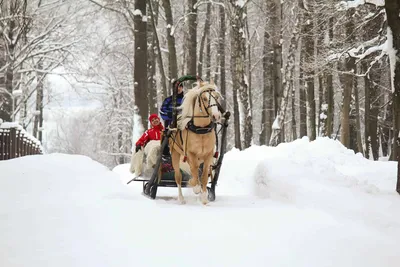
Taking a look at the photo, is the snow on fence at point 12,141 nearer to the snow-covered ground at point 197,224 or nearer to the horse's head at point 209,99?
the snow-covered ground at point 197,224

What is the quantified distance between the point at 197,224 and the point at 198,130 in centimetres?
260

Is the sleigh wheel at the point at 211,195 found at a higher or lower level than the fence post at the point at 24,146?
lower

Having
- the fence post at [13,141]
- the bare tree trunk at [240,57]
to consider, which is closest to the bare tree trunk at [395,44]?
the bare tree trunk at [240,57]

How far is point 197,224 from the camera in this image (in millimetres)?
5484

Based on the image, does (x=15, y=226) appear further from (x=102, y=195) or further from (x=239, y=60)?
(x=239, y=60)

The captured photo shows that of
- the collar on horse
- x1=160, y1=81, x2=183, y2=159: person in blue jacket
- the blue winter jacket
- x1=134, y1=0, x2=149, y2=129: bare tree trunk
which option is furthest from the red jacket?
x1=134, y1=0, x2=149, y2=129: bare tree trunk

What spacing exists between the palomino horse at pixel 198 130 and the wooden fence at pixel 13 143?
1055cm

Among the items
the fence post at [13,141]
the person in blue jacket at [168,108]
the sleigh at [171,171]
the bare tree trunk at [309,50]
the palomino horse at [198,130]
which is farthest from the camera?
the bare tree trunk at [309,50]

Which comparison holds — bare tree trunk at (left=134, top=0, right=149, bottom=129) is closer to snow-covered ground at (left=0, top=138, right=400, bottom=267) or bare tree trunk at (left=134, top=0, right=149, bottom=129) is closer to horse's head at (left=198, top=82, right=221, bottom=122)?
snow-covered ground at (left=0, top=138, right=400, bottom=267)

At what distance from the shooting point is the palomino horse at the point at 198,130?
7.81 meters

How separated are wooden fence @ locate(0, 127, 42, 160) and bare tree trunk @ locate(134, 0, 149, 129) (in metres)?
5.69

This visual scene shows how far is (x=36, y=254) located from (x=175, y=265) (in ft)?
3.96

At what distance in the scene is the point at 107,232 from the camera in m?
4.83

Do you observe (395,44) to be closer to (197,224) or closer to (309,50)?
(197,224)
